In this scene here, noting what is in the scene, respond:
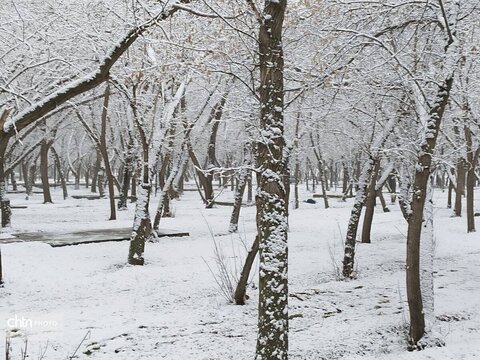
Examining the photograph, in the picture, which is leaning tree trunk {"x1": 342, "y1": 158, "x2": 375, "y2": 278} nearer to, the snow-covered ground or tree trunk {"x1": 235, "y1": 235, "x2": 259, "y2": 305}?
the snow-covered ground

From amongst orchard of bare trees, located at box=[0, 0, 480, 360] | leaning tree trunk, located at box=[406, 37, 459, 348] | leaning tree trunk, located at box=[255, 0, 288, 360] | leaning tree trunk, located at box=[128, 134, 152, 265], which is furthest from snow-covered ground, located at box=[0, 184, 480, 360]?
leaning tree trunk, located at box=[255, 0, 288, 360]

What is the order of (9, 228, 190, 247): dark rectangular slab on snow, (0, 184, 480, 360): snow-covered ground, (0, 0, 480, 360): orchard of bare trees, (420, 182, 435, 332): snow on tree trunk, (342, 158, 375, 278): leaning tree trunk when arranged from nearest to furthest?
(0, 0, 480, 360): orchard of bare trees, (0, 184, 480, 360): snow-covered ground, (420, 182, 435, 332): snow on tree trunk, (342, 158, 375, 278): leaning tree trunk, (9, 228, 190, 247): dark rectangular slab on snow

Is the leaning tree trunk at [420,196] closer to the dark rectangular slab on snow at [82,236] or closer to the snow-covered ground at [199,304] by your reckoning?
the snow-covered ground at [199,304]

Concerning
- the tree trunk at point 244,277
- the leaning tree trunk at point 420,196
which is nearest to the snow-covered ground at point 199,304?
the tree trunk at point 244,277

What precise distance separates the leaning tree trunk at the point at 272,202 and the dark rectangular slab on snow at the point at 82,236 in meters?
9.67

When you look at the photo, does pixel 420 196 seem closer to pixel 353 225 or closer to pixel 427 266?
pixel 427 266

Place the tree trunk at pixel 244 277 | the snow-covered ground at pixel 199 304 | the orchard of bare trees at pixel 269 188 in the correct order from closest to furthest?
the orchard of bare trees at pixel 269 188 < the snow-covered ground at pixel 199 304 < the tree trunk at pixel 244 277

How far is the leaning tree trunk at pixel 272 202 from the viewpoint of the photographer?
4.56 meters

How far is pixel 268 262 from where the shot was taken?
4562mm

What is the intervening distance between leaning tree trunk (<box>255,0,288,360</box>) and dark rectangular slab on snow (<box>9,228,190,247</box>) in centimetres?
967

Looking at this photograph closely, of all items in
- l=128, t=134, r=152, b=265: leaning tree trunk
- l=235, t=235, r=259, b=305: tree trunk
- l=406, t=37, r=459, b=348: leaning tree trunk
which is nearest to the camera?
l=406, t=37, r=459, b=348: leaning tree trunk

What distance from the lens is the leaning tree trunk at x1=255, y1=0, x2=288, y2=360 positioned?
4562mm

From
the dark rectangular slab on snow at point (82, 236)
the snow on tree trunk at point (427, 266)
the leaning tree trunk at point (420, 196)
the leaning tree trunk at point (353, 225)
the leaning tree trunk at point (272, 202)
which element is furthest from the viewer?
the dark rectangular slab on snow at point (82, 236)

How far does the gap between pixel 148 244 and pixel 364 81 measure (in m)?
8.63
